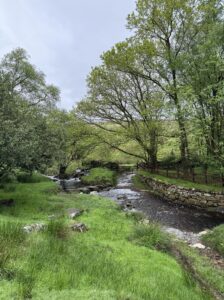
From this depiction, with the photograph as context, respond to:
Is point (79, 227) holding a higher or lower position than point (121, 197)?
higher

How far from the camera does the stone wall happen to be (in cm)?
1662

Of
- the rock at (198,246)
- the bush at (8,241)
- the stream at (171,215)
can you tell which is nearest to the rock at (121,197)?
the stream at (171,215)

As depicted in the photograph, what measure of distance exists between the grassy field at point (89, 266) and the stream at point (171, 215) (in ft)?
11.7

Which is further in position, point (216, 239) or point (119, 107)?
point (119, 107)

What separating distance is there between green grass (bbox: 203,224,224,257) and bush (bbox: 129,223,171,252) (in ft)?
7.10

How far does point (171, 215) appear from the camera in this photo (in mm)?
15266

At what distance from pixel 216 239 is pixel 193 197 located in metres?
8.03

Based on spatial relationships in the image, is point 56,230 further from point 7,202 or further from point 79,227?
point 7,202

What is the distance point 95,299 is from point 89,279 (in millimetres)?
905

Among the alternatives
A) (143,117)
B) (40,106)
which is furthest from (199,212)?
(40,106)

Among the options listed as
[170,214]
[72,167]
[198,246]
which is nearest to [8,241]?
[198,246]

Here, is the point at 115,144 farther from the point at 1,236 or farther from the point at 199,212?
the point at 1,236

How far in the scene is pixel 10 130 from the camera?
37.7 feet

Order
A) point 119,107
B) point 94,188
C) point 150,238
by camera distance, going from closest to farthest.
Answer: point 150,238
point 94,188
point 119,107
